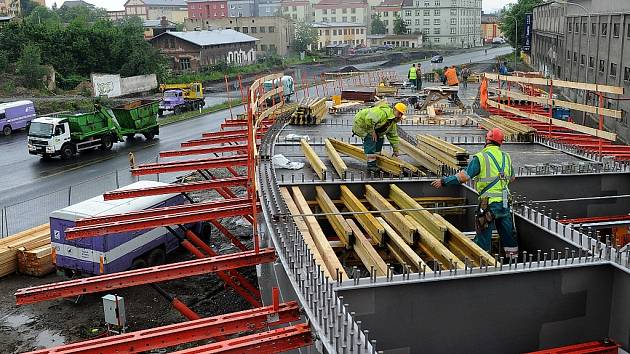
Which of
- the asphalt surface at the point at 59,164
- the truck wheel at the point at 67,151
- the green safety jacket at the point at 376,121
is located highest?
the green safety jacket at the point at 376,121

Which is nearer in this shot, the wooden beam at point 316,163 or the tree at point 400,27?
the wooden beam at point 316,163

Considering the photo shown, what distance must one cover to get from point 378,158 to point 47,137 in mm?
21766

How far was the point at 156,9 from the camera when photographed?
602ft

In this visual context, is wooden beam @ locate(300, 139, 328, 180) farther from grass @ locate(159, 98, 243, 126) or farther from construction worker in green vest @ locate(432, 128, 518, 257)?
grass @ locate(159, 98, 243, 126)

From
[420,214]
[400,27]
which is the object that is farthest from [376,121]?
[400,27]

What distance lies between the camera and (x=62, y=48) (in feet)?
195

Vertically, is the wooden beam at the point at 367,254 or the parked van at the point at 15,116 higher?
the wooden beam at the point at 367,254

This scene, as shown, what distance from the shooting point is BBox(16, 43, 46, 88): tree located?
5312 centimetres

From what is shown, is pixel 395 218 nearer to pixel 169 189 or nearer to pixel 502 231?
pixel 502 231

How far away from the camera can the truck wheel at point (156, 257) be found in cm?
1488

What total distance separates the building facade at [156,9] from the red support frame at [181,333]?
18325cm

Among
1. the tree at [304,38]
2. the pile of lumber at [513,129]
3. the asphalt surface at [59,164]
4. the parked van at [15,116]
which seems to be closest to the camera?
the pile of lumber at [513,129]

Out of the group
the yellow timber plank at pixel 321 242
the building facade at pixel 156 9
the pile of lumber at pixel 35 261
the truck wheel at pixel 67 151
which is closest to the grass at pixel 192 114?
the truck wheel at pixel 67 151

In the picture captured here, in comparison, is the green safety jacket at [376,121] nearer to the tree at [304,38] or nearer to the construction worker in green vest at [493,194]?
the construction worker in green vest at [493,194]
